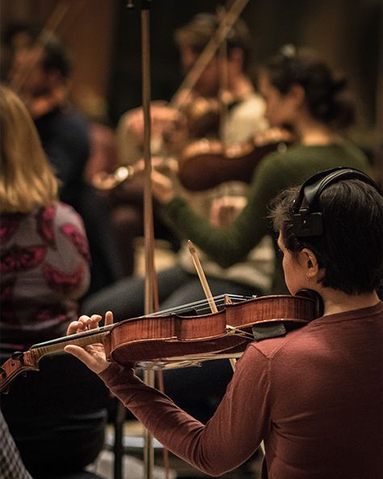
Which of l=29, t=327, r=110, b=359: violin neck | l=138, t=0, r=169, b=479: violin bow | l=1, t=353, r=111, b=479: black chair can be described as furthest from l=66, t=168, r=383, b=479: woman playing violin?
l=1, t=353, r=111, b=479: black chair

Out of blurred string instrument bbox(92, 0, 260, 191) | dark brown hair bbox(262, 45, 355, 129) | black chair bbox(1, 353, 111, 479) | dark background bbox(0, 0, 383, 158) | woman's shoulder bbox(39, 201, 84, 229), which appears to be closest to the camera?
black chair bbox(1, 353, 111, 479)

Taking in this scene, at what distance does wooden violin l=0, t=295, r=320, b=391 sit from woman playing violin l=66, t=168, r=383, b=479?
36 mm

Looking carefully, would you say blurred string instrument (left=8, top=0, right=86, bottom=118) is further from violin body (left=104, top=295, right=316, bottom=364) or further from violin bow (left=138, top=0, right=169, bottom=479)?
violin body (left=104, top=295, right=316, bottom=364)

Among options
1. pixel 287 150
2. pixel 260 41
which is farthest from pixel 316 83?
pixel 260 41

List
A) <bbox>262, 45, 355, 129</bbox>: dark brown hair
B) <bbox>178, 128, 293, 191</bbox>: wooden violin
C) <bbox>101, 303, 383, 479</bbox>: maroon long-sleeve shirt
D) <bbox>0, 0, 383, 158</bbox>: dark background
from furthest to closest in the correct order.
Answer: <bbox>0, 0, 383, 158</bbox>: dark background, <bbox>178, 128, 293, 191</bbox>: wooden violin, <bbox>262, 45, 355, 129</bbox>: dark brown hair, <bbox>101, 303, 383, 479</bbox>: maroon long-sleeve shirt

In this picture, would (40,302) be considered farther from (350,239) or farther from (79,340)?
(350,239)

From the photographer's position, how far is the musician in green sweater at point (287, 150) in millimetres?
2447

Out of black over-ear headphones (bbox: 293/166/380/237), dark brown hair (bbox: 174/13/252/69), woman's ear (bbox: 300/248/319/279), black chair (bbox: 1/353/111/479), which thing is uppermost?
dark brown hair (bbox: 174/13/252/69)

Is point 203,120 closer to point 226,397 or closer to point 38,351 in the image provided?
point 38,351

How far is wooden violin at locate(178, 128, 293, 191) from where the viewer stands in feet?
9.32

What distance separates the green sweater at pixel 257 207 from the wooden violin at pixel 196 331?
2.20ft

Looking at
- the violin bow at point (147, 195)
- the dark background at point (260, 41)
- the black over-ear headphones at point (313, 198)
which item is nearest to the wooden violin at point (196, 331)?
the black over-ear headphones at point (313, 198)

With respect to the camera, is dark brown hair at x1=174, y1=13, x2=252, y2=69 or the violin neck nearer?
the violin neck

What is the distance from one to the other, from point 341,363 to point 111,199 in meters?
2.96
